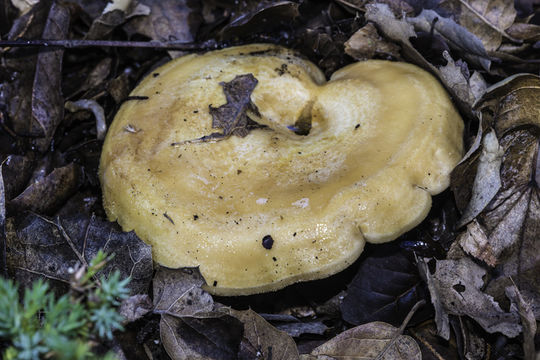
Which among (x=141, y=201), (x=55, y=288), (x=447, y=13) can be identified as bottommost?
(x=55, y=288)

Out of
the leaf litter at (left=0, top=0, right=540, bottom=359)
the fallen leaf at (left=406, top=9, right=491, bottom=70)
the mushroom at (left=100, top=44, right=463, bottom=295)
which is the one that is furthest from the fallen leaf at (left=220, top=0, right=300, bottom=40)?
the fallen leaf at (left=406, top=9, right=491, bottom=70)

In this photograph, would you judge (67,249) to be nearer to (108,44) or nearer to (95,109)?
(95,109)

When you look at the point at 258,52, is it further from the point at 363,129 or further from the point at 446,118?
the point at 446,118

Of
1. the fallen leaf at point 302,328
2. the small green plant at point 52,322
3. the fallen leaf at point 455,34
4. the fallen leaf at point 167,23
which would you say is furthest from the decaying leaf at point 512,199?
the fallen leaf at point 167,23

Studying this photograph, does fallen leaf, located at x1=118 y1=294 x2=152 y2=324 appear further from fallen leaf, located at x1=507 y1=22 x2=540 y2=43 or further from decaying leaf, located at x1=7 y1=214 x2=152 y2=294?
fallen leaf, located at x1=507 y1=22 x2=540 y2=43

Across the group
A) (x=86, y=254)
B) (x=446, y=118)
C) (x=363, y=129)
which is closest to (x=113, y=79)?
(x=86, y=254)

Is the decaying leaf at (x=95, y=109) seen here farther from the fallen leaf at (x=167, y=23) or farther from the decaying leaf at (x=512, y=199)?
the decaying leaf at (x=512, y=199)

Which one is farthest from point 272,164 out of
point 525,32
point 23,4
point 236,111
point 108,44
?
point 23,4
